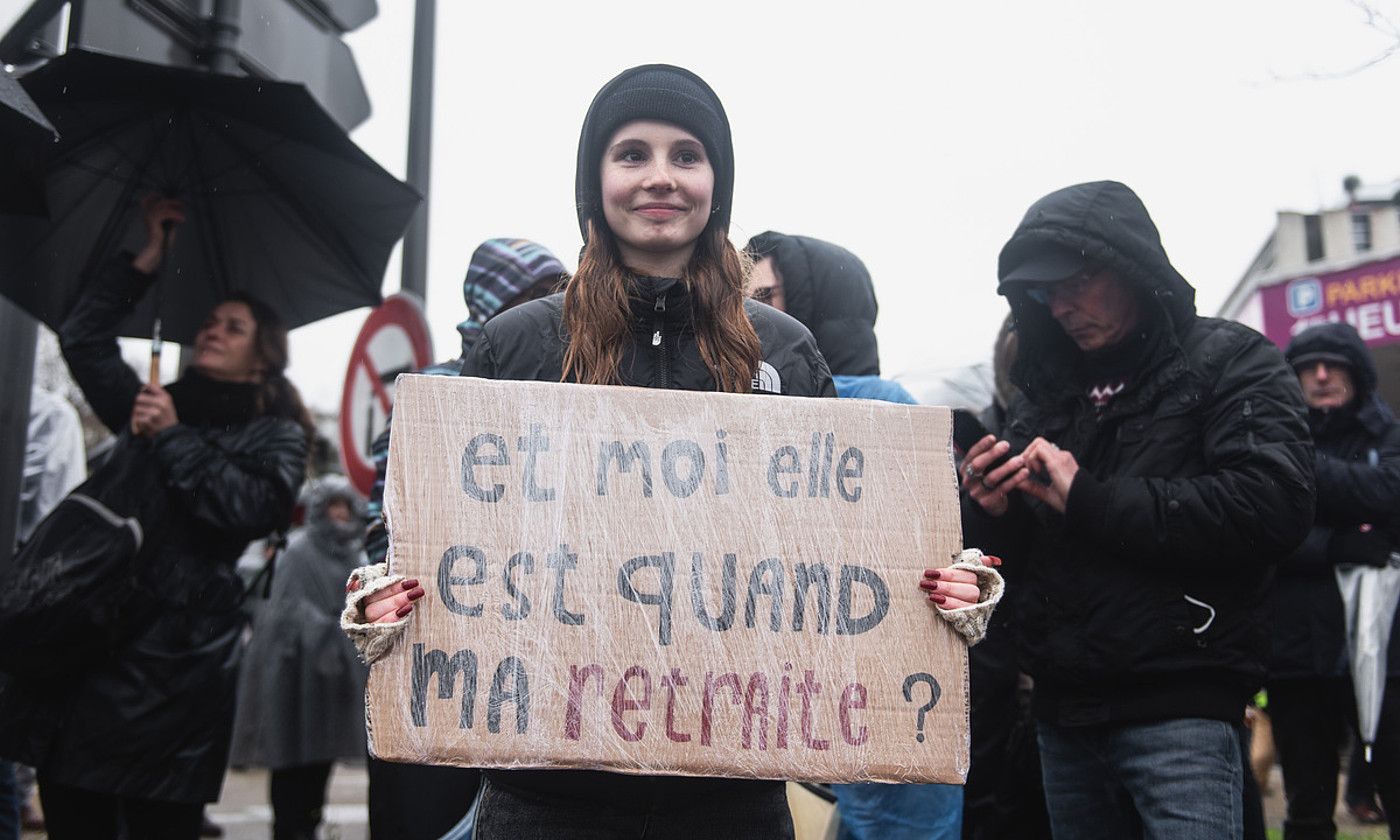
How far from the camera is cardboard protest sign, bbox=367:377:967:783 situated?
1835 millimetres

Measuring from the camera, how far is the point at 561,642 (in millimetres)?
1861

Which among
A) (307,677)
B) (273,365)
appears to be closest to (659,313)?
(273,365)

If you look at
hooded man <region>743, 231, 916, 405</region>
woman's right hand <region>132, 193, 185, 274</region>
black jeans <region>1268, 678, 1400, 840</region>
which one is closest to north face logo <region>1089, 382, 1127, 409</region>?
hooded man <region>743, 231, 916, 405</region>

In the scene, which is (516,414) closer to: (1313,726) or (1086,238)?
(1086,238)

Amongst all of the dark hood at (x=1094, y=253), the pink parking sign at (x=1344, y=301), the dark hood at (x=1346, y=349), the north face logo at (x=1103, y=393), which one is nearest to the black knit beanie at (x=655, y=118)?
the dark hood at (x=1094, y=253)

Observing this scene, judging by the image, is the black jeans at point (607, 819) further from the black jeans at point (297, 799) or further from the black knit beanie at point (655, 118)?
the black jeans at point (297, 799)

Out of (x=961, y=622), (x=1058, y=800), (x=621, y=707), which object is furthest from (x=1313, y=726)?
(x=621, y=707)

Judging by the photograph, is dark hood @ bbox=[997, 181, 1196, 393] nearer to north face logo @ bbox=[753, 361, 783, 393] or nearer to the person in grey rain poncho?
north face logo @ bbox=[753, 361, 783, 393]

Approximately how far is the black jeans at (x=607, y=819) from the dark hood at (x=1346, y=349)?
3.09 meters

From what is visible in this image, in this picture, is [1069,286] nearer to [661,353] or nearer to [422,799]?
[661,353]

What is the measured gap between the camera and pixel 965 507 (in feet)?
9.68

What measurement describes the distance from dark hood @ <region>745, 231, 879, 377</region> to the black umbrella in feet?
6.17

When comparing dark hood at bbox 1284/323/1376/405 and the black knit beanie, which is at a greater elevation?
the black knit beanie

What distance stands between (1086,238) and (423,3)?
5.11m
